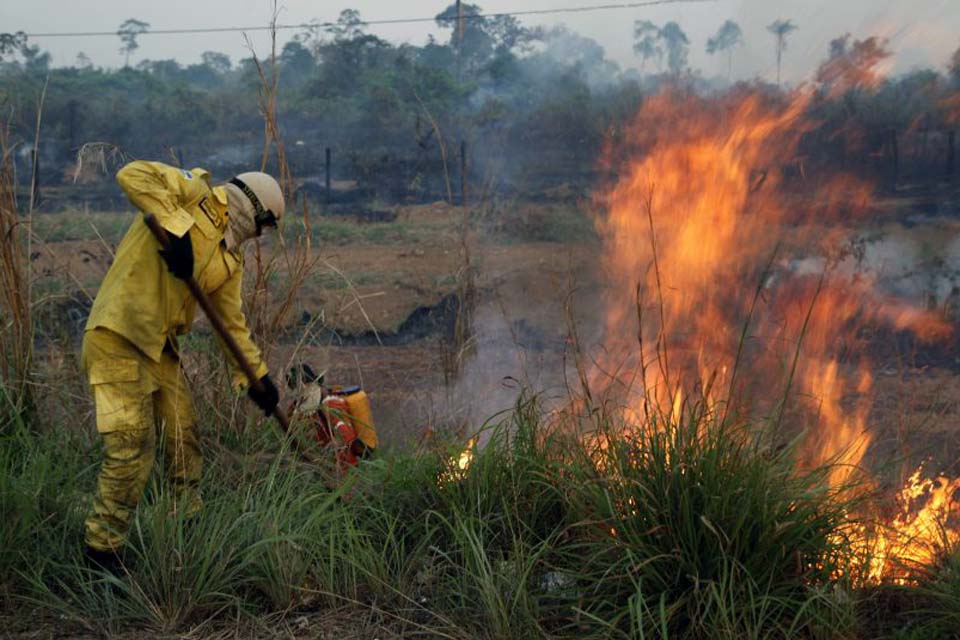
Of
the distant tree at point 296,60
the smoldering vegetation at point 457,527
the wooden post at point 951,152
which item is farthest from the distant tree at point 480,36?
the smoldering vegetation at point 457,527

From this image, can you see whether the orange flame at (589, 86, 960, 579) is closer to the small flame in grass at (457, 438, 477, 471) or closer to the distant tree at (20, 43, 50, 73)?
the small flame in grass at (457, 438, 477, 471)

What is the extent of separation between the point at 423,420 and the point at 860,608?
10.0 ft

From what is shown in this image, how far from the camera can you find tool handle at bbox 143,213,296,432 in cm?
397

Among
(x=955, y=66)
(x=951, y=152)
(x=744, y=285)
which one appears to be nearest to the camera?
(x=744, y=285)

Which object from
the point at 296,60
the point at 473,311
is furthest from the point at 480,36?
the point at 473,311

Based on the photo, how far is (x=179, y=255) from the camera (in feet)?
13.0

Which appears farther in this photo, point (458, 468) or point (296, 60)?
point (296, 60)

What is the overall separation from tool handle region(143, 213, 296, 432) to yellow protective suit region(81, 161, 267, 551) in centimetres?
4

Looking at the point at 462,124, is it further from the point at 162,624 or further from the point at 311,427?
the point at 162,624

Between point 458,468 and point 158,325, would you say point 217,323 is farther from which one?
point 458,468

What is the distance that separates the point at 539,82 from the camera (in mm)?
23875

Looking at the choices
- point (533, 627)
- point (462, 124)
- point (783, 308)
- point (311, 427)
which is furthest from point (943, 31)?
point (462, 124)

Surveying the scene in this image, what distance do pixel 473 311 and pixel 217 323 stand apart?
403 cm

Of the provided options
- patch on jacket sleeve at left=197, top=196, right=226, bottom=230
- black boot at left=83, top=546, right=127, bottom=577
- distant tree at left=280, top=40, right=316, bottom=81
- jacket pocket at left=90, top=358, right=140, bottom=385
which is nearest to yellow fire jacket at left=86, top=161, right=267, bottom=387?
patch on jacket sleeve at left=197, top=196, right=226, bottom=230
